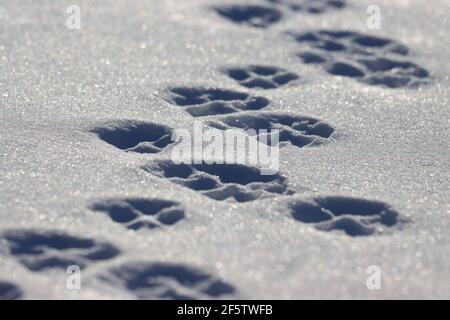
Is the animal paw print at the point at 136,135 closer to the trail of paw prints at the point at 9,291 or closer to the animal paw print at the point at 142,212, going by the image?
the animal paw print at the point at 142,212

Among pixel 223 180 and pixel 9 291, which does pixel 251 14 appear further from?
pixel 9 291

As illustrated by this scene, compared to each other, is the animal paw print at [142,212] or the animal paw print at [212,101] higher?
the animal paw print at [212,101]

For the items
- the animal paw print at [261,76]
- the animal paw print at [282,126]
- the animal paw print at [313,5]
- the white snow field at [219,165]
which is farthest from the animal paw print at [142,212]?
the animal paw print at [313,5]

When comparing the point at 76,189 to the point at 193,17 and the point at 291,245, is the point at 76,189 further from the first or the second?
the point at 193,17

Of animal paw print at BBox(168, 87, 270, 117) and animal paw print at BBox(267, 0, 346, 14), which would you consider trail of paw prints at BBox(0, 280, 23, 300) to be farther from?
animal paw print at BBox(267, 0, 346, 14)

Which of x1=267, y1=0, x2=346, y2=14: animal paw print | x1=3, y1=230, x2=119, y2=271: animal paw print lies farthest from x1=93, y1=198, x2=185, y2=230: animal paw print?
x1=267, y1=0, x2=346, y2=14: animal paw print
